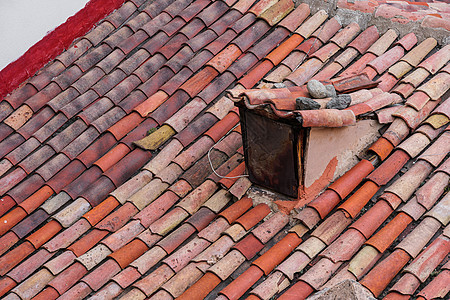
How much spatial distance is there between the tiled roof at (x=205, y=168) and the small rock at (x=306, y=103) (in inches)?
4.8

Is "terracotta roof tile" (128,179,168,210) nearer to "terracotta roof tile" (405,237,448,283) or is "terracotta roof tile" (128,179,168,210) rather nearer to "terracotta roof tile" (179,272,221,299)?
"terracotta roof tile" (179,272,221,299)

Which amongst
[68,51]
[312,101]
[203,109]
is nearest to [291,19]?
[203,109]

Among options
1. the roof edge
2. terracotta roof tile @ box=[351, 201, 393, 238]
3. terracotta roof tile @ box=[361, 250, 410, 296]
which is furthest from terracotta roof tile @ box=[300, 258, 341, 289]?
the roof edge

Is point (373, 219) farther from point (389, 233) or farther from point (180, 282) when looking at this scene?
point (180, 282)

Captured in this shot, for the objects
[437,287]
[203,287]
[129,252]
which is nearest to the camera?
[437,287]

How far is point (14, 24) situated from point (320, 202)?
419 centimetres

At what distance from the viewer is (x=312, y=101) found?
16.8 feet

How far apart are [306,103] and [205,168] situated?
139 centimetres

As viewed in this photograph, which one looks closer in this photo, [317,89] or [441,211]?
[441,211]

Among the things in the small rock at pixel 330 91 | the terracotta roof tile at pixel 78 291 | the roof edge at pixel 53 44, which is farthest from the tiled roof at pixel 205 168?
the small rock at pixel 330 91

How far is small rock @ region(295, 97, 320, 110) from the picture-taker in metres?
5.11

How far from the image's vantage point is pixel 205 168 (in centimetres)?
599

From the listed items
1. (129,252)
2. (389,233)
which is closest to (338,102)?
(389,233)

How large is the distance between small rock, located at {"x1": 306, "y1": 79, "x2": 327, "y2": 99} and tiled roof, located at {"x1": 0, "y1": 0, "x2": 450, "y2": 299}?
16 cm
